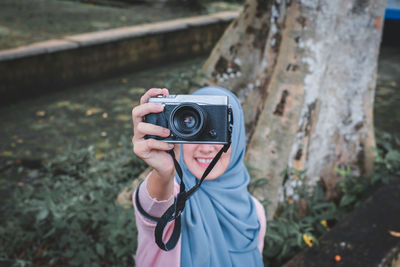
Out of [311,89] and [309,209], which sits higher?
[311,89]

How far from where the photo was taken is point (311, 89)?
3.08 m

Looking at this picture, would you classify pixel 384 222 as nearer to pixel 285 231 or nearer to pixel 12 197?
pixel 285 231

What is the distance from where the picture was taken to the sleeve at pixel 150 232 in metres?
1.48

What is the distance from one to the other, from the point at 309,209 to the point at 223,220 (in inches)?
69.2

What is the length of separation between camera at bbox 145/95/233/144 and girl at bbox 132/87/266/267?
0.04 m

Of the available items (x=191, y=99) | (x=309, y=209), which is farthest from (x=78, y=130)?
(x=191, y=99)

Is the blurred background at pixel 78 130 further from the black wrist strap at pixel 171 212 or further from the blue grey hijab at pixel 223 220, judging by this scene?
the black wrist strap at pixel 171 212

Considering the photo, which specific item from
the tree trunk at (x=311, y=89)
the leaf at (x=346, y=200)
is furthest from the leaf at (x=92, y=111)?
the leaf at (x=346, y=200)

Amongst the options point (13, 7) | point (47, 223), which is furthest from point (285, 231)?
point (13, 7)

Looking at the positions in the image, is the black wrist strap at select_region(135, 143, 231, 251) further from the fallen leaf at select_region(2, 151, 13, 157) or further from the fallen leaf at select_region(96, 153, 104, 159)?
the fallen leaf at select_region(2, 151, 13, 157)

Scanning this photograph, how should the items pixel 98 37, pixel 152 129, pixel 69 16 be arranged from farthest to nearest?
pixel 69 16, pixel 98 37, pixel 152 129

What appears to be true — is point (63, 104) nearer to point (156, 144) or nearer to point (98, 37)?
point (98, 37)

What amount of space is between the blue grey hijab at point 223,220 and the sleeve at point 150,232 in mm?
64

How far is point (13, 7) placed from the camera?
30.0 feet
